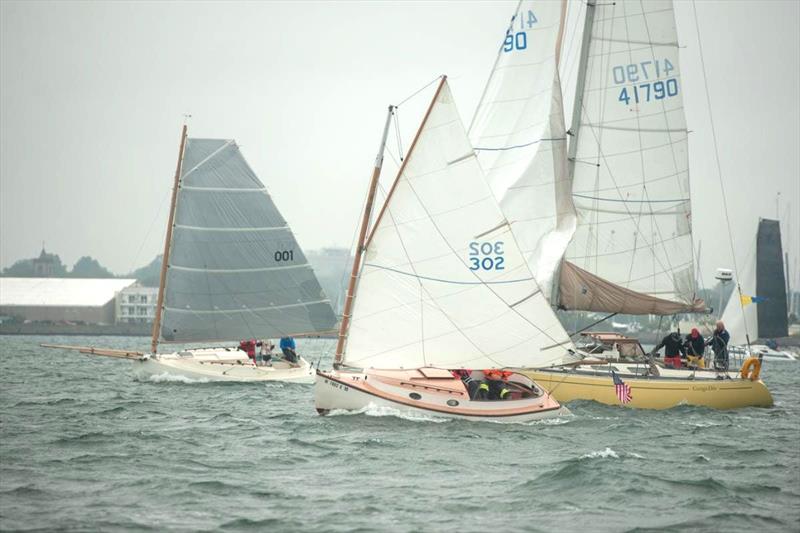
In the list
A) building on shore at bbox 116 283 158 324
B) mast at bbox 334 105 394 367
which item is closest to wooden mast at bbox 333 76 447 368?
mast at bbox 334 105 394 367

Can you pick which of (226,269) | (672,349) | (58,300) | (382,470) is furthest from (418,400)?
(58,300)

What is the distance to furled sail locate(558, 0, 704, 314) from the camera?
4119 cm

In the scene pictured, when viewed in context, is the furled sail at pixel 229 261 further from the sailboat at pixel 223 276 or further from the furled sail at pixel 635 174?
the furled sail at pixel 635 174

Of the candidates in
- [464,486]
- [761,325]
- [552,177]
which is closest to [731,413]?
[552,177]

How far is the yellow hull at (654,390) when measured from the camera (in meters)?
35.4

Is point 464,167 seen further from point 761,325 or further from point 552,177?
point 761,325

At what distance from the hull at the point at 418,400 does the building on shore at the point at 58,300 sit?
506ft

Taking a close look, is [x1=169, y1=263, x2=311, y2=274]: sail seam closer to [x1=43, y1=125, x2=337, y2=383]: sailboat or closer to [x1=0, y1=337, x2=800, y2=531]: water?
[x1=43, y1=125, x2=337, y2=383]: sailboat

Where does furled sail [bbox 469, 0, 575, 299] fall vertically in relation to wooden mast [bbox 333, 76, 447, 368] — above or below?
above

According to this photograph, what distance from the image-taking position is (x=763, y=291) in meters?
87.6

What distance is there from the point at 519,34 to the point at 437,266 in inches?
620

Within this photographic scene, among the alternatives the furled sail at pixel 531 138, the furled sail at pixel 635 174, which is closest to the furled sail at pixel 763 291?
the furled sail at pixel 635 174

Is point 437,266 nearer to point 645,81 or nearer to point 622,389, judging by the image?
point 622,389

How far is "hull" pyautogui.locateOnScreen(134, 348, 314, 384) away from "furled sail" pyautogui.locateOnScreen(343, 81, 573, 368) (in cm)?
1659
